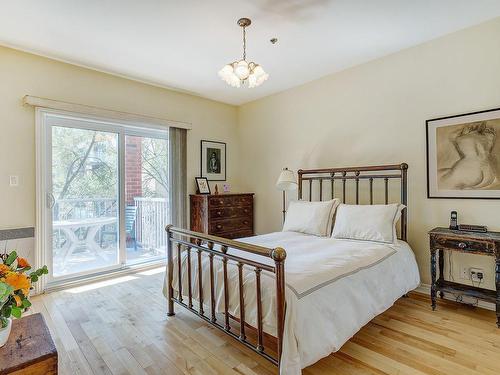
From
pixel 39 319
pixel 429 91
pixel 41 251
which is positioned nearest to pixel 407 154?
pixel 429 91

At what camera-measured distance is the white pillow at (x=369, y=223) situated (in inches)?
106

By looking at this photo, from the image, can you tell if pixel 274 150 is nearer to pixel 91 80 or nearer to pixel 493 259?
pixel 91 80

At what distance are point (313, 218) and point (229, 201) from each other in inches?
60.3

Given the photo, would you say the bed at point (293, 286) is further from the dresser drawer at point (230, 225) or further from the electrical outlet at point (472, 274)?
the dresser drawer at point (230, 225)

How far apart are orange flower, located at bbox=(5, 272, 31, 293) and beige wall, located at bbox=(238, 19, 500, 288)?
3.27 meters

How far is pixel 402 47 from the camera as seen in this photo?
3.03 m

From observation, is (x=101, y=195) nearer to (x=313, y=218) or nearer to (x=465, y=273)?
(x=313, y=218)

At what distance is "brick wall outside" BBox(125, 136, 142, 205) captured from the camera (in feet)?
12.7

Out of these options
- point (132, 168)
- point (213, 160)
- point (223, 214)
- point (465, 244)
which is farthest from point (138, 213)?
point (465, 244)

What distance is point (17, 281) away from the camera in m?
1.19

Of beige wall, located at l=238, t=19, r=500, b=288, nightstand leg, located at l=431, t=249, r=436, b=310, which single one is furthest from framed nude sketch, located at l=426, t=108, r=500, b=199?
nightstand leg, located at l=431, t=249, r=436, b=310

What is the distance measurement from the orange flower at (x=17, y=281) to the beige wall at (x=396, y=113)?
327 cm

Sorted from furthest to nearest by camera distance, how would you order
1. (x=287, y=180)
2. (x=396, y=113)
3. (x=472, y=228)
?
1. (x=287, y=180)
2. (x=396, y=113)
3. (x=472, y=228)

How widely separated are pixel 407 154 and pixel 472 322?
166cm
